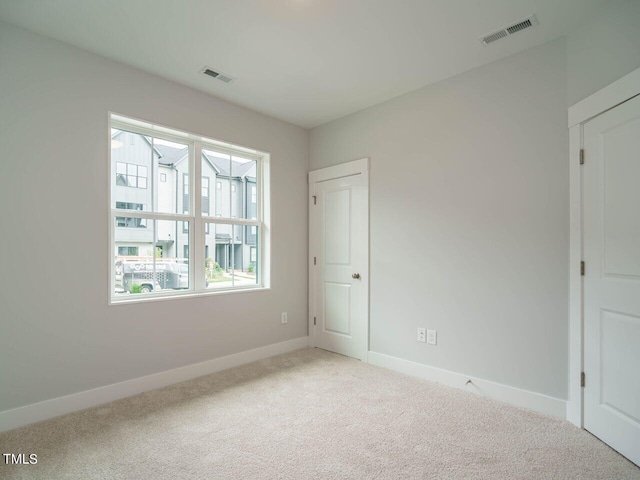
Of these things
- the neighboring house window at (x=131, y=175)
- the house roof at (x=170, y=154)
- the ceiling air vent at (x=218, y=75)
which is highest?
the ceiling air vent at (x=218, y=75)

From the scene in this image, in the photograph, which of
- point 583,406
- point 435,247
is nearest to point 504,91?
point 435,247

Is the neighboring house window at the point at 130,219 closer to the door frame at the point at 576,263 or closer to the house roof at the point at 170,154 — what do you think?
the house roof at the point at 170,154

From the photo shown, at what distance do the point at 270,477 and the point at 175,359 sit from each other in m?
1.63

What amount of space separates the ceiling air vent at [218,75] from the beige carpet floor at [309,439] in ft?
8.75

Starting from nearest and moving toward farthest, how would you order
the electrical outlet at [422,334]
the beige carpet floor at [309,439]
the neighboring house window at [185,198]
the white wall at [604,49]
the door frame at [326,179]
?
the beige carpet floor at [309,439] → the white wall at [604,49] → the electrical outlet at [422,334] → the neighboring house window at [185,198] → the door frame at [326,179]

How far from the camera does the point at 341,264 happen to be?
3.81 m

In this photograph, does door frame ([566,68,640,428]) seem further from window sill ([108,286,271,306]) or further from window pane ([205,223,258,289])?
window pane ([205,223,258,289])

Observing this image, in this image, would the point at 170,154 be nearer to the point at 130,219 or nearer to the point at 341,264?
the point at 130,219

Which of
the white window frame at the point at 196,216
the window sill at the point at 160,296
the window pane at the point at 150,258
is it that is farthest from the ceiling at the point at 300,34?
the window sill at the point at 160,296

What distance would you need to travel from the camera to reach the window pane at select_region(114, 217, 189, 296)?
2.85 m

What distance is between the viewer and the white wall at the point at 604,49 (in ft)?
6.23

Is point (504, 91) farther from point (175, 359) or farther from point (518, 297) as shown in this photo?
point (175, 359)

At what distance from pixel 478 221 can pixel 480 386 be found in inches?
52.8

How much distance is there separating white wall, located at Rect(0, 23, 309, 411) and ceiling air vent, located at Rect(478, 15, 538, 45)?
8.07 ft
